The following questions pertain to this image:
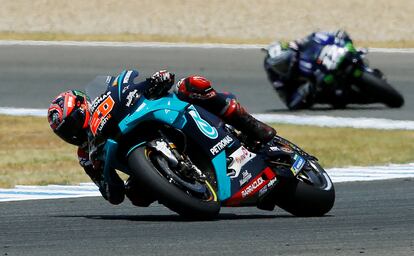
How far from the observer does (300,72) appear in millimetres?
19734

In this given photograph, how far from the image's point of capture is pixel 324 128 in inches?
690

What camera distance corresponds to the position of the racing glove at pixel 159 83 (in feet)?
28.5

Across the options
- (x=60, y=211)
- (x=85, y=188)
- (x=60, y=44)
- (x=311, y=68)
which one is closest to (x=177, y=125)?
(x=60, y=211)

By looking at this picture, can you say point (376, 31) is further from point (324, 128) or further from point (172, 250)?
point (172, 250)

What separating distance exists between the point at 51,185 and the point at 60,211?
2334 mm

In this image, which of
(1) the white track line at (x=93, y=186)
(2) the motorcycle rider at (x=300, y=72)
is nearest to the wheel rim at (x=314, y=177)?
(1) the white track line at (x=93, y=186)

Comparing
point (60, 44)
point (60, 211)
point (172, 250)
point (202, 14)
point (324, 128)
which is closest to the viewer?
point (172, 250)

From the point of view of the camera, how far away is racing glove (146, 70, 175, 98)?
8.68m

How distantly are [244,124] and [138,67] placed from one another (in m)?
15.1

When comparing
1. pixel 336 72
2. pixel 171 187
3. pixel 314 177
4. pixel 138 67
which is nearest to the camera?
pixel 171 187

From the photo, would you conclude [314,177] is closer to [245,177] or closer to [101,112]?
[245,177]

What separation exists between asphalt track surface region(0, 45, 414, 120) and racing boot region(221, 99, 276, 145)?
37.2ft

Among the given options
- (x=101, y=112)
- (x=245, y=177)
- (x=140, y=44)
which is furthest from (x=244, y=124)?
(x=140, y=44)

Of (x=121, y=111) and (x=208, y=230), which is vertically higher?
(x=121, y=111)
